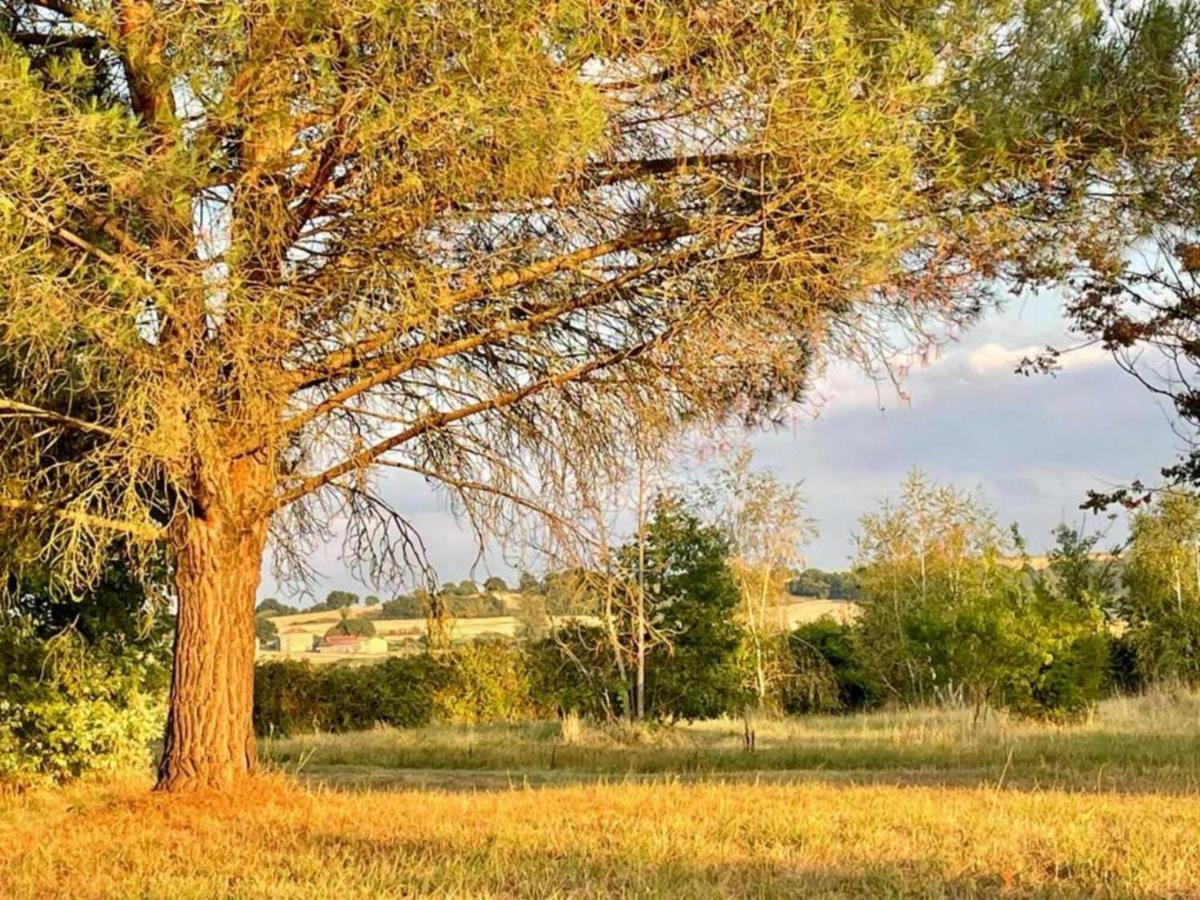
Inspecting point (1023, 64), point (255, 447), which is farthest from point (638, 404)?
point (1023, 64)

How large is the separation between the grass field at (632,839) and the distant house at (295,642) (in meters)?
12.1

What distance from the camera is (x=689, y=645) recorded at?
21125mm

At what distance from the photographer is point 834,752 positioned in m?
14.4

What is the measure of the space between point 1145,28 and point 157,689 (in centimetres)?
1080

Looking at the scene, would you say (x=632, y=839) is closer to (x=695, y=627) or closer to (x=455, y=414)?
(x=455, y=414)

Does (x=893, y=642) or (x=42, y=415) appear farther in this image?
(x=893, y=642)

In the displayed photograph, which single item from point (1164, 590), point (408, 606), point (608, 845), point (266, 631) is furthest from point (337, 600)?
point (1164, 590)

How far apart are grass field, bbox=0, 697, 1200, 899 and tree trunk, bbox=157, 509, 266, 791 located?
283 mm

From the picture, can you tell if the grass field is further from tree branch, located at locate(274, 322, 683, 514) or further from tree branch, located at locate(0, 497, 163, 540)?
tree branch, located at locate(274, 322, 683, 514)

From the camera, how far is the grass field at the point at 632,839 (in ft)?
16.6

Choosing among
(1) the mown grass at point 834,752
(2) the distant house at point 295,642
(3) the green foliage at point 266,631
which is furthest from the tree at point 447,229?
(2) the distant house at point 295,642

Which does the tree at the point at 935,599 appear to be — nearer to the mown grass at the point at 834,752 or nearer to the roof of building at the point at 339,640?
the mown grass at the point at 834,752

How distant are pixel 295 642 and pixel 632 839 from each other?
18.8m

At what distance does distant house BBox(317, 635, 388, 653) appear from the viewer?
73.1ft
